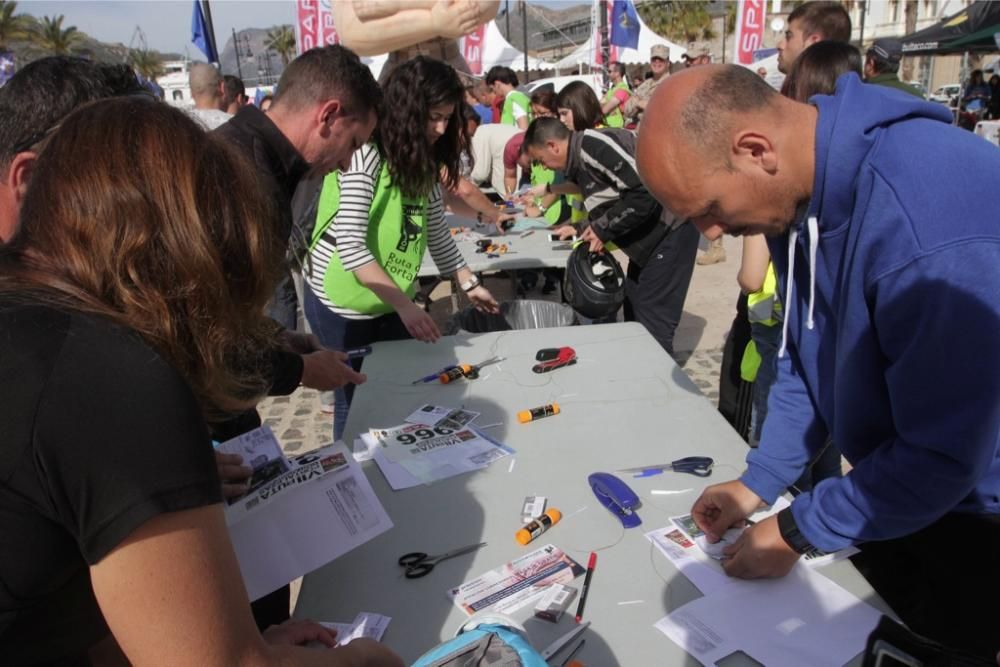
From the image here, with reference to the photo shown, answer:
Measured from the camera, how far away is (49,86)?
1404 mm

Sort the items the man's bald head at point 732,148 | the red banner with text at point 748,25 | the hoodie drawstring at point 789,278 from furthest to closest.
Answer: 1. the red banner with text at point 748,25
2. the hoodie drawstring at point 789,278
3. the man's bald head at point 732,148

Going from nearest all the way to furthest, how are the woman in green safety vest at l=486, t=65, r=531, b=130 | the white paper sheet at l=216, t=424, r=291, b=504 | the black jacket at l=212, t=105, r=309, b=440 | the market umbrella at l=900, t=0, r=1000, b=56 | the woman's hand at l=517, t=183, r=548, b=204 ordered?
the white paper sheet at l=216, t=424, r=291, b=504 → the black jacket at l=212, t=105, r=309, b=440 → the woman's hand at l=517, t=183, r=548, b=204 → the woman in green safety vest at l=486, t=65, r=531, b=130 → the market umbrella at l=900, t=0, r=1000, b=56

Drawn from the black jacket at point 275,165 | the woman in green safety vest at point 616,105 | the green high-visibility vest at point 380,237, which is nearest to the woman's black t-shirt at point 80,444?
the black jacket at point 275,165

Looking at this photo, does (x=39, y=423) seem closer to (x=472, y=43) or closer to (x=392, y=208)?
(x=392, y=208)

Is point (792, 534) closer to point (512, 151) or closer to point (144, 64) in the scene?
point (512, 151)

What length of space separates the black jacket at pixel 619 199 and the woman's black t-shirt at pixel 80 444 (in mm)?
3010

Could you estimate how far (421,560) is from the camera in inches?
51.2

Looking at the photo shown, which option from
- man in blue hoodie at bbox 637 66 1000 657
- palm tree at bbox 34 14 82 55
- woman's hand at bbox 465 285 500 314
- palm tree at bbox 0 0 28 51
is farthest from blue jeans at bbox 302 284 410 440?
palm tree at bbox 34 14 82 55

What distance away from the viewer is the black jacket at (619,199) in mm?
3441

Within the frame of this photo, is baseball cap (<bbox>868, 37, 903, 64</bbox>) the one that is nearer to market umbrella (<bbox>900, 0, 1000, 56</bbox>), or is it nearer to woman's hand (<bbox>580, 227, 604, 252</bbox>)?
woman's hand (<bbox>580, 227, 604, 252</bbox>)

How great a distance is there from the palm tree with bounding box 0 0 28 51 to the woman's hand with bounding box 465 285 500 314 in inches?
1231

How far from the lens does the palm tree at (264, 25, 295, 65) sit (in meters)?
50.2

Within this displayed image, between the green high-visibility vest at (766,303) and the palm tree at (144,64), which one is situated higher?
the palm tree at (144,64)

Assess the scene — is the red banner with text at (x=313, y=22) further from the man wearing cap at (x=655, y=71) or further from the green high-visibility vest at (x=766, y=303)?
the green high-visibility vest at (x=766, y=303)
